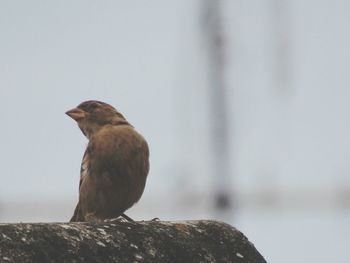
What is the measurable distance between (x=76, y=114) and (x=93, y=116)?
193mm

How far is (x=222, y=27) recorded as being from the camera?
2.73m

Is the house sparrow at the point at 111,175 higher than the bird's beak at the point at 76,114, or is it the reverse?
the bird's beak at the point at 76,114

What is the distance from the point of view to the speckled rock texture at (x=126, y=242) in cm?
280

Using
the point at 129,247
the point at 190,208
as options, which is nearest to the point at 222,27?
the point at 190,208

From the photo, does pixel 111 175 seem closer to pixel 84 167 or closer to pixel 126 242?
pixel 84 167

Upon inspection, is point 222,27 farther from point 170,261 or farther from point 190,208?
point 170,261

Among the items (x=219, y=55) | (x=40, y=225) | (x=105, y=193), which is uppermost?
(x=219, y=55)

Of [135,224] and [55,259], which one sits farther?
[135,224]

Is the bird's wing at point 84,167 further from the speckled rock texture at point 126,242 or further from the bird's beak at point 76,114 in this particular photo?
the speckled rock texture at point 126,242

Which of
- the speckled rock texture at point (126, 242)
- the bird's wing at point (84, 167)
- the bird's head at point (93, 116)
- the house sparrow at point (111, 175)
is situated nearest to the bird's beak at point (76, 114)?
the bird's head at point (93, 116)

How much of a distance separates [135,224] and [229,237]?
1.28 feet

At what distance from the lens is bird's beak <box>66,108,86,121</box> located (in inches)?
256

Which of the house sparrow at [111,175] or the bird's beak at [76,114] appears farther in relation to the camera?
the bird's beak at [76,114]

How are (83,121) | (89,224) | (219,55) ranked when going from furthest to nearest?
(83,121) → (89,224) → (219,55)
